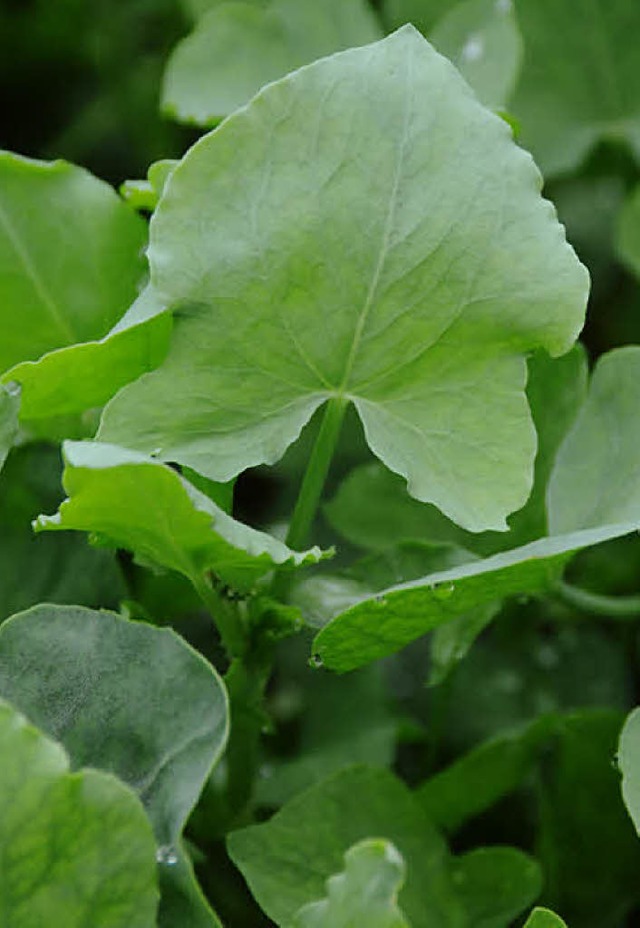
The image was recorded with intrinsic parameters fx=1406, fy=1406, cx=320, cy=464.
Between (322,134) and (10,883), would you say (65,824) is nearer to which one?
(10,883)

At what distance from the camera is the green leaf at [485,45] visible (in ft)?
2.19

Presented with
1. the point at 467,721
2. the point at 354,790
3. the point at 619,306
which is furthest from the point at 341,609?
the point at 619,306

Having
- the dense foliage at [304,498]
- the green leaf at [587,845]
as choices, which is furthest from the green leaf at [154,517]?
the green leaf at [587,845]

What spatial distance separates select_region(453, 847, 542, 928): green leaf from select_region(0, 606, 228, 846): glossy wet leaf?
20cm

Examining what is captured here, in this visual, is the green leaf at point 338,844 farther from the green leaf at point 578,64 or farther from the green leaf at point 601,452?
the green leaf at point 578,64

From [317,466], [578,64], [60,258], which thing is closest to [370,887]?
[317,466]

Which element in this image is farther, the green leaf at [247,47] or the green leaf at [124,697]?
the green leaf at [247,47]

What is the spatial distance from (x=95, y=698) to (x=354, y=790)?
15 centimetres

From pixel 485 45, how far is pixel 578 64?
202 millimetres

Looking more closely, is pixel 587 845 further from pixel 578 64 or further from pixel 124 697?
pixel 578 64

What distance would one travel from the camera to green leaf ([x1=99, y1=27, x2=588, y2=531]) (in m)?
0.46

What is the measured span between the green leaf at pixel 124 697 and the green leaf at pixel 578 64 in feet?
1.75

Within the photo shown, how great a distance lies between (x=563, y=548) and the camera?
0.44m

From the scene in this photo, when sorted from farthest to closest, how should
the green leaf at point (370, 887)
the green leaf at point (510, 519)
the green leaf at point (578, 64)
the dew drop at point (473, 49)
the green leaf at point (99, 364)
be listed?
the green leaf at point (578, 64)
the dew drop at point (473, 49)
the green leaf at point (510, 519)
the green leaf at point (99, 364)
the green leaf at point (370, 887)
